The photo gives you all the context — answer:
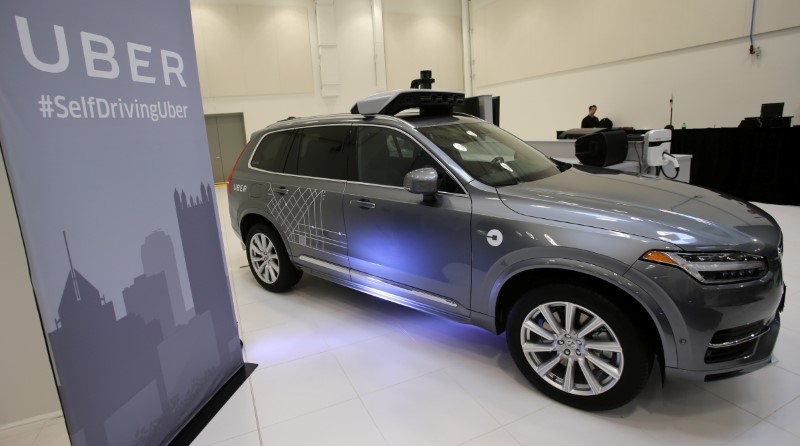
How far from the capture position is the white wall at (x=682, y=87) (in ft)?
25.2

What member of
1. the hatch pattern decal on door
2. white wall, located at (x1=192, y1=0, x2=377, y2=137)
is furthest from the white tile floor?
white wall, located at (x1=192, y1=0, x2=377, y2=137)

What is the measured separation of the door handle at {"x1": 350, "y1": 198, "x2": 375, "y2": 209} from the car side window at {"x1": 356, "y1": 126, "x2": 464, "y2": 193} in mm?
140

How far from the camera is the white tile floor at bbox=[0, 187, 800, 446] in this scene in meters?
2.07

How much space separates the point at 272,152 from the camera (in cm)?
369

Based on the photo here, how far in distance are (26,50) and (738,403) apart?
10.8ft

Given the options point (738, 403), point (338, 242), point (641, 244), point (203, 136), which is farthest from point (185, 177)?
point (738, 403)

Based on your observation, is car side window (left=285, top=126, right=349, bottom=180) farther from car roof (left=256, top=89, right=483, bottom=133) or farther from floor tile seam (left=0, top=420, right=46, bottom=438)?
floor tile seam (left=0, top=420, right=46, bottom=438)

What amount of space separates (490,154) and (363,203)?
34.4 inches

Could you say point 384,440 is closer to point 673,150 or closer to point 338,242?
point 338,242

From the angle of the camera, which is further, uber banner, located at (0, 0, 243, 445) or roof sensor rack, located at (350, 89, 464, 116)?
roof sensor rack, located at (350, 89, 464, 116)

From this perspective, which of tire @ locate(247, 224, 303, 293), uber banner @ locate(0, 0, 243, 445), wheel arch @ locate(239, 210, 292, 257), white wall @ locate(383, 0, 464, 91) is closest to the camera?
uber banner @ locate(0, 0, 243, 445)

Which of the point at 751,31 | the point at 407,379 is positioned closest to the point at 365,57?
the point at 751,31

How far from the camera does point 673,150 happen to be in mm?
7832

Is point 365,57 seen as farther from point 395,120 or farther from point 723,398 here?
point 723,398
